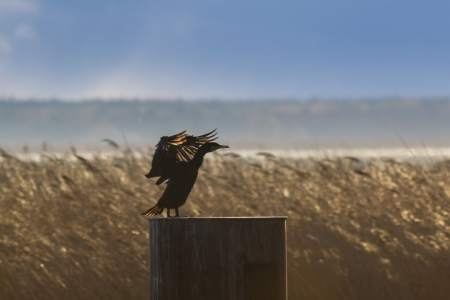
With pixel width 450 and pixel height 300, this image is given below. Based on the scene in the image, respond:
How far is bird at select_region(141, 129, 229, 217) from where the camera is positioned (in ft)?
9.61

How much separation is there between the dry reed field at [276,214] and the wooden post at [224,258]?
2043mm

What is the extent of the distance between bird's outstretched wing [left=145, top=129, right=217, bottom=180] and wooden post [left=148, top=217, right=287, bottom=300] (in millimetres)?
559

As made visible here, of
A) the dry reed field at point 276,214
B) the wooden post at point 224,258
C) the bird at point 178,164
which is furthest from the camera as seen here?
the dry reed field at point 276,214

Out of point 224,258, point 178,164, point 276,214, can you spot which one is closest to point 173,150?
point 178,164

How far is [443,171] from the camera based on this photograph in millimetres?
5434

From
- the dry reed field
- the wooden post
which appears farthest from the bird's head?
→ the dry reed field

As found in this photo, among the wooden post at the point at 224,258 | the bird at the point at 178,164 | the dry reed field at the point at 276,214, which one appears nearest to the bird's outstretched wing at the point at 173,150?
the bird at the point at 178,164

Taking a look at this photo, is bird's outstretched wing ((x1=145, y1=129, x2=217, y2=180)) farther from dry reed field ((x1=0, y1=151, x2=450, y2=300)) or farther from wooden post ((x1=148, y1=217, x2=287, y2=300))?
dry reed field ((x1=0, y1=151, x2=450, y2=300))

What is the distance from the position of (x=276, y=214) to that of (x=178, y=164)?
2104 mm

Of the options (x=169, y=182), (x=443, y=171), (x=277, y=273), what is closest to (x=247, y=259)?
(x=277, y=273)

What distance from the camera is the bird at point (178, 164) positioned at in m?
2.93

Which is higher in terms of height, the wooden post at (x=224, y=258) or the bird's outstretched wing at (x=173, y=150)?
the bird's outstretched wing at (x=173, y=150)

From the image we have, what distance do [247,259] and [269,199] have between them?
2.71 m

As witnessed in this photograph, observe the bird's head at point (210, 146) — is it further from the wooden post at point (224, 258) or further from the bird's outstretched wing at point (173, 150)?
the wooden post at point (224, 258)
